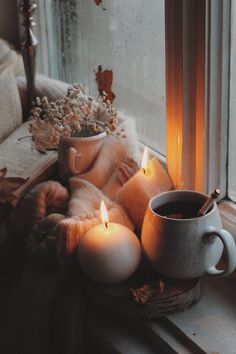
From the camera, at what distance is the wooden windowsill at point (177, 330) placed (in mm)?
991

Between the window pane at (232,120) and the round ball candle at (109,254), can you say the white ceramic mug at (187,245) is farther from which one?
the window pane at (232,120)

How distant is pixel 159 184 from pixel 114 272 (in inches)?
9.5

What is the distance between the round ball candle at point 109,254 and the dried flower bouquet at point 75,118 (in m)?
0.26

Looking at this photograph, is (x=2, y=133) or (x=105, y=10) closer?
(x=105, y=10)

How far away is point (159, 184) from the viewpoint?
1.22 meters

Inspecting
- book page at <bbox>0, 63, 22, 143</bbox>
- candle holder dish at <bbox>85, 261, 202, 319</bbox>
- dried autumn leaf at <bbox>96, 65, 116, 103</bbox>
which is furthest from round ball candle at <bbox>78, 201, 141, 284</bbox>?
book page at <bbox>0, 63, 22, 143</bbox>

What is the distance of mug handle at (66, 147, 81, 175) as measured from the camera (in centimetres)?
129

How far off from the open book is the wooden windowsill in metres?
0.39

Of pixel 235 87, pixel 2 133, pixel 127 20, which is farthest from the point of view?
pixel 2 133

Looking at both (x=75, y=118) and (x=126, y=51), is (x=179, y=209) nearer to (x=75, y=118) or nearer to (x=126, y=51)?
(x=75, y=118)

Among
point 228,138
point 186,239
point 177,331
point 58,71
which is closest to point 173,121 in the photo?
point 228,138

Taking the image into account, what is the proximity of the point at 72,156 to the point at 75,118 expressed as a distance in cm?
9

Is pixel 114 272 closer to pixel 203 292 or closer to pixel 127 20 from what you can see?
pixel 203 292

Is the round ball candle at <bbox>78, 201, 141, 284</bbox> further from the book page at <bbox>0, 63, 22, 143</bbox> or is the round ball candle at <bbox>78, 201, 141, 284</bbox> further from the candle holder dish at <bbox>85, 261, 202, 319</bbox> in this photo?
the book page at <bbox>0, 63, 22, 143</bbox>
